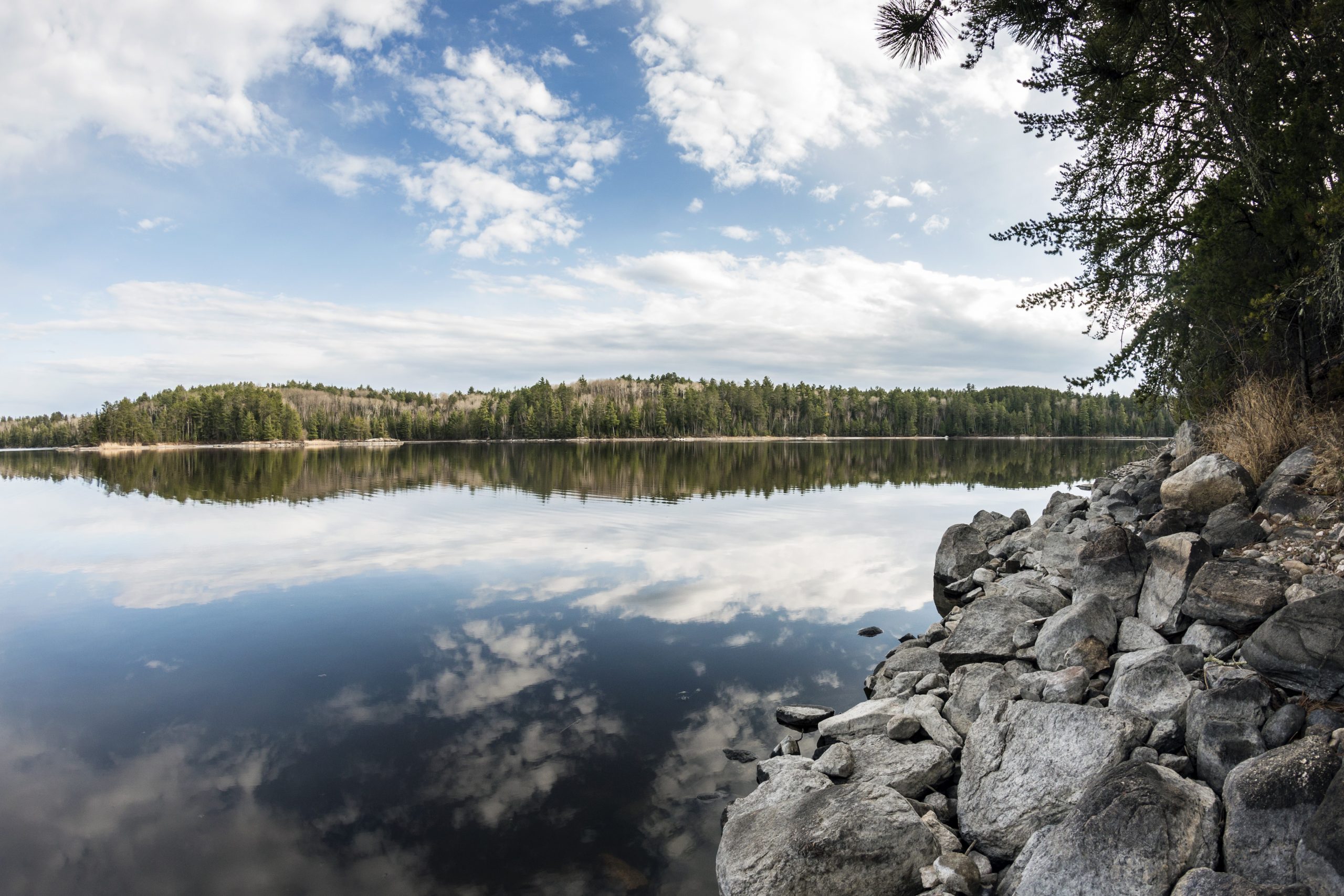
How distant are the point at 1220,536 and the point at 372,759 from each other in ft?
36.2

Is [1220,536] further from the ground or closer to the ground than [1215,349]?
closer to the ground

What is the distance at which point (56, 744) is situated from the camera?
845 centimetres

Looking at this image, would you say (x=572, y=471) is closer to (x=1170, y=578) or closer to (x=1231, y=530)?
(x=1231, y=530)

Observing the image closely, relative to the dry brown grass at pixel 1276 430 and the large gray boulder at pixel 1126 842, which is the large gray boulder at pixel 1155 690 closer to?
the large gray boulder at pixel 1126 842

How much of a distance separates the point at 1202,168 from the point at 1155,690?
12.3 meters

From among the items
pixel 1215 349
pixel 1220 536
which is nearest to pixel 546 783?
pixel 1220 536

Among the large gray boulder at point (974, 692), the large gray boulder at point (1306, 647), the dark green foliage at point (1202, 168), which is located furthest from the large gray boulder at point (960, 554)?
the large gray boulder at point (1306, 647)

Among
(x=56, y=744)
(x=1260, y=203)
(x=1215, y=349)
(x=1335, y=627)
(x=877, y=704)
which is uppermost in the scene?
(x=1260, y=203)

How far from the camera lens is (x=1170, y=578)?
8.04 meters

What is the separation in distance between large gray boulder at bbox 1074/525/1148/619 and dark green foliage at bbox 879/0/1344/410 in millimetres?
3119

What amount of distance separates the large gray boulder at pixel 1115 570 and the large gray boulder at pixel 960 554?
241 inches

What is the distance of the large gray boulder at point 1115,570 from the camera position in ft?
28.7

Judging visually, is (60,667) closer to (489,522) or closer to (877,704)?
(877,704)

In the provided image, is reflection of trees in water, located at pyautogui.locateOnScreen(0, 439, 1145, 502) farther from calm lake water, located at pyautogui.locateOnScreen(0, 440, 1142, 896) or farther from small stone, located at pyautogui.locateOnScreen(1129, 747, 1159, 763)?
small stone, located at pyautogui.locateOnScreen(1129, 747, 1159, 763)
